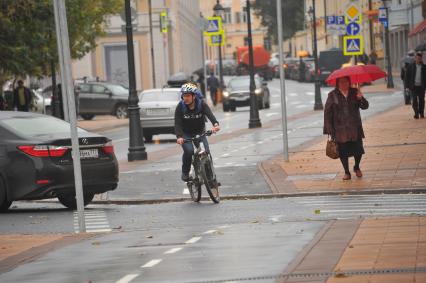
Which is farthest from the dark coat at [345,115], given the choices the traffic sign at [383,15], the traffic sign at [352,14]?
the traffic sign at [383,15]

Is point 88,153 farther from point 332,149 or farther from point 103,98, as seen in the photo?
point 103,98

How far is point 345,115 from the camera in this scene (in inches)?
796

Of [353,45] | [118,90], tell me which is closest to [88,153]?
[353,45]

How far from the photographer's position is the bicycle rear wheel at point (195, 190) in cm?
1889

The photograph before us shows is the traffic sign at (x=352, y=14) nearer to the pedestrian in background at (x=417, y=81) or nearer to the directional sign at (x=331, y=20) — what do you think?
the pedestrian in background at (x=417, y=81)

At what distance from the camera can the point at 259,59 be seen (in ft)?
380

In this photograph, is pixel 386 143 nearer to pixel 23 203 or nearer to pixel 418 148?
pixel 418 148

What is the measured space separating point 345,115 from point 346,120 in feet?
0.25

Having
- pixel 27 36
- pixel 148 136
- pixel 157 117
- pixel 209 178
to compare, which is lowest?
pixel 148 136

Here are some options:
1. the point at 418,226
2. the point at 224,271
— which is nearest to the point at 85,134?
the point at 418,226

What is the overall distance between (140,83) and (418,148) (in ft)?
195

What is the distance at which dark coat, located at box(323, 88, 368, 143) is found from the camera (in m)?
20.2

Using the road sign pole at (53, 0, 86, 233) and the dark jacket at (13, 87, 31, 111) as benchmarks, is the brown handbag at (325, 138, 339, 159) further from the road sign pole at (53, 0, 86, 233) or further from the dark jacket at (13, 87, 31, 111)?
the dark jacket at (13, 87, 31, 111)

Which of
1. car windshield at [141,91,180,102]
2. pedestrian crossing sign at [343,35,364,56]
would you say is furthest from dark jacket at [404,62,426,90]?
car windshield at [141,91,180,102]
